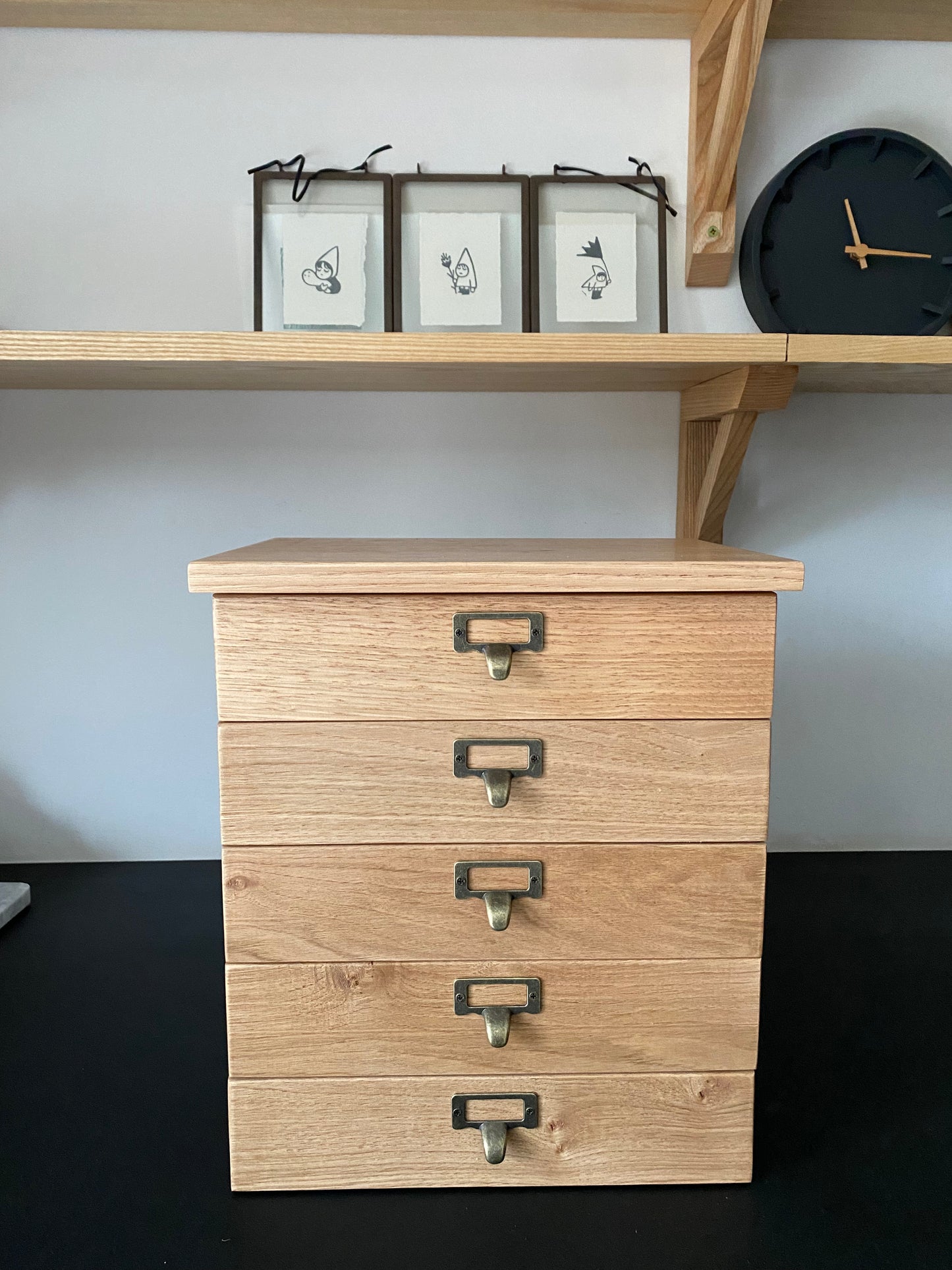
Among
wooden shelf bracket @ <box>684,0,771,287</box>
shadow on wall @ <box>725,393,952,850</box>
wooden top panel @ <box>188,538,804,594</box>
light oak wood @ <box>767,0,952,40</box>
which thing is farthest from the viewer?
shadow on wall @ <box>725,393,952,850</box>

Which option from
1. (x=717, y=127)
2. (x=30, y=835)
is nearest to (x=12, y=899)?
(x=30, y=835)

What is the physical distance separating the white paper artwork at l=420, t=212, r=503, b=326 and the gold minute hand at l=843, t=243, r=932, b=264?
484 millimetres

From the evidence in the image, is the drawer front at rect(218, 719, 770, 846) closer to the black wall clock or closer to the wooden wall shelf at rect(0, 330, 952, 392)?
the wooden wall shelf at rect(0, 330, 952, 392)

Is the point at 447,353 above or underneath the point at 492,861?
above

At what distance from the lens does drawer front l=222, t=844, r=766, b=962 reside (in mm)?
904

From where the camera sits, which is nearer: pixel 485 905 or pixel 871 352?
pixel 485 905

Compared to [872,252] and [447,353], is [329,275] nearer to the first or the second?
[447,353]

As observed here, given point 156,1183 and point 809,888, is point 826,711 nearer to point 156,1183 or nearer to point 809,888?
point 809,888

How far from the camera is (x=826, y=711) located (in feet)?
5.22

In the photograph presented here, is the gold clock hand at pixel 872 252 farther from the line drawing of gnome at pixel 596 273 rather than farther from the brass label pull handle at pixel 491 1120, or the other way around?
the brass label pull handle at pixel 491 1120

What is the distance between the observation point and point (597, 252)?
1395 mm

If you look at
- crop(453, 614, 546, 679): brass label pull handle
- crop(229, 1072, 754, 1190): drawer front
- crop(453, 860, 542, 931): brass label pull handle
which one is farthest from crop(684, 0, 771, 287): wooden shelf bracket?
crop(229, 1072, 754, 1190): drawer front

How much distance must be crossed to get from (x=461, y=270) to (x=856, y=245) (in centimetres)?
54

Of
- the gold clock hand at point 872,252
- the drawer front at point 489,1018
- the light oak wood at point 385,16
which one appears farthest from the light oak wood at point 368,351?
the drawer front at point 489,1018
